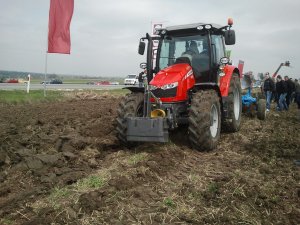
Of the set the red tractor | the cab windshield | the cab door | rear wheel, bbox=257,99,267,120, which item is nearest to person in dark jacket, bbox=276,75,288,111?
rear wheel, bbox=257,99,267,120

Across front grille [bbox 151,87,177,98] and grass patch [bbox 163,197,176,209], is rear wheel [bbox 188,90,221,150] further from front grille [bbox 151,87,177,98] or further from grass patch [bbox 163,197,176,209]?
grass patch [bbox 163,197,176,209]

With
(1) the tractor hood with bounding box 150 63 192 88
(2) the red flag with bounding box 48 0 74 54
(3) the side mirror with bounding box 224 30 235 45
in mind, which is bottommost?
(1) the tractor hood with bounding box 150 63 192 88

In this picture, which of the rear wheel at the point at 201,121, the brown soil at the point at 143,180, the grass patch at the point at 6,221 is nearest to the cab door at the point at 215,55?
the rear wheel at the point at 201,121

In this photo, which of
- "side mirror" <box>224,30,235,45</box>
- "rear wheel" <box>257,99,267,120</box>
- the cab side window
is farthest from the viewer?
"rear wheel" <box>257,99,267,120</box>

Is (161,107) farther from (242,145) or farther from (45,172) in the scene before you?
(45,172)

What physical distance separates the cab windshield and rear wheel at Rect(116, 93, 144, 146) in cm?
137

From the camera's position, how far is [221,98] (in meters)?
7.87

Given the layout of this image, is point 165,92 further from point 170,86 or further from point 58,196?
point 58,196

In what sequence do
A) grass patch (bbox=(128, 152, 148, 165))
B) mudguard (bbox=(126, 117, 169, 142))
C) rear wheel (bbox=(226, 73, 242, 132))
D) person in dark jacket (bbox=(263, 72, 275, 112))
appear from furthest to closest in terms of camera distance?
1. person in dark jacket (bbox=(263, 72, 275, 112))
2. rear wheel (bbox=(226, 73, 242, 132))
3. mudguard (bbox=(126, 117, 169, 142))
4. grass patch (bbox=(128, 152, 148, 165))

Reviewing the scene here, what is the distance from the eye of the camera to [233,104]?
8789 mm

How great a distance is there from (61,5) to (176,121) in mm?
10001

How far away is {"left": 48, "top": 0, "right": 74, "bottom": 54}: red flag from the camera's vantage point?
49.5 feet

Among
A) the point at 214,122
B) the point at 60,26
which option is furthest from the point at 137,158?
the point at 60,26

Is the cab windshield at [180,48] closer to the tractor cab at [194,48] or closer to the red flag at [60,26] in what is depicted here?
the tractor cab at [194,48]
